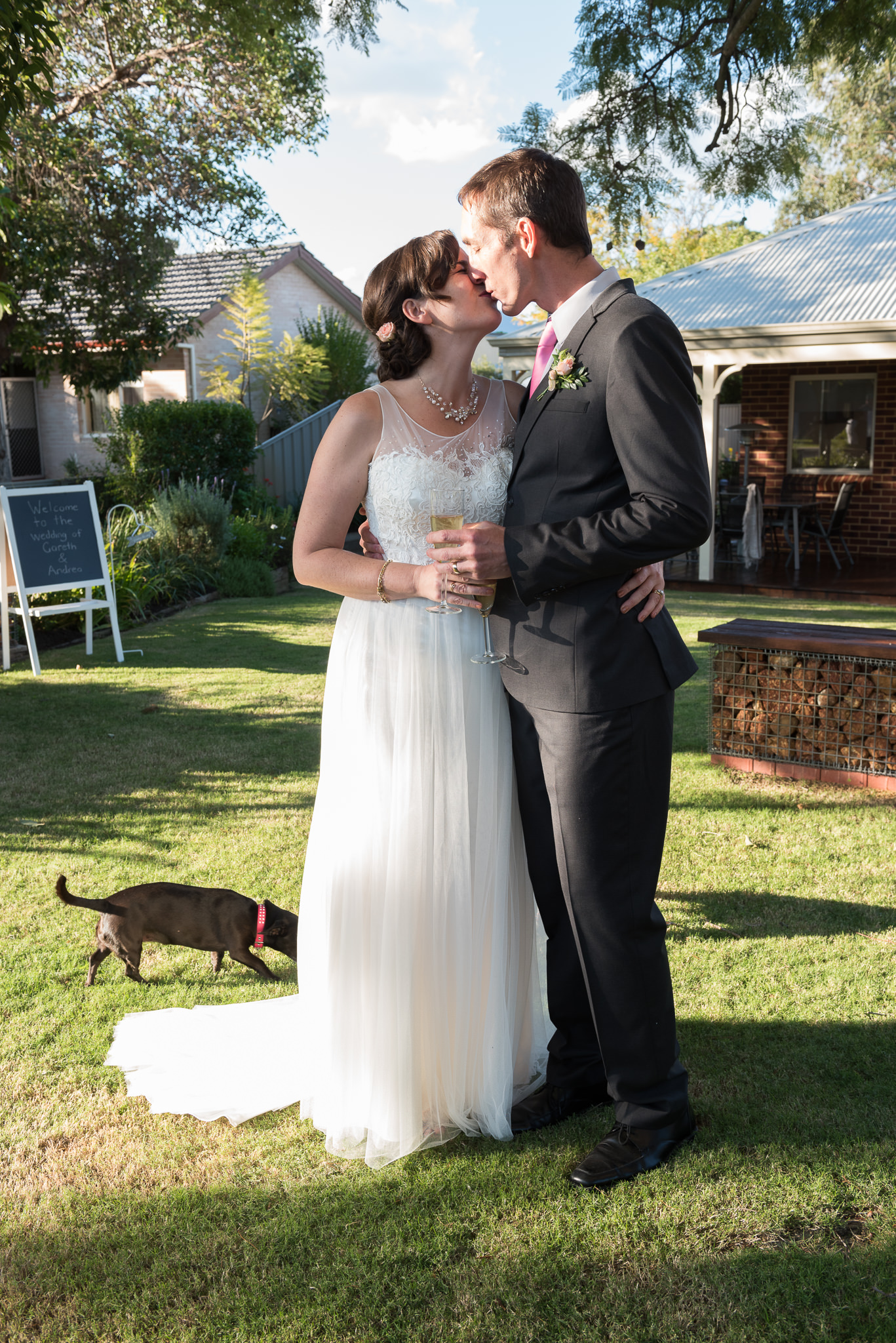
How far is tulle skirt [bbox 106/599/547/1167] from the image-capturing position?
269 centimetres

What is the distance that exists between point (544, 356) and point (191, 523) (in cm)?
1079

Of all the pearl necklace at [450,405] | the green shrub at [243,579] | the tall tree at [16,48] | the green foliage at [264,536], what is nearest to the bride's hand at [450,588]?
the pearl necklace at [450,405]

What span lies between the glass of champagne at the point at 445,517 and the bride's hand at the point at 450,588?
0.04 feet

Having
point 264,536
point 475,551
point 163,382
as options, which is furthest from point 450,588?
point 163,382

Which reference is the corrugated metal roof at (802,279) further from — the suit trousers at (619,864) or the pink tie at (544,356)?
the suit trousers at (619,864)

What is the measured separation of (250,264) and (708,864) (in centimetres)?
2190

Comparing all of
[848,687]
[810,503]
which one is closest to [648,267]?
[810,503]

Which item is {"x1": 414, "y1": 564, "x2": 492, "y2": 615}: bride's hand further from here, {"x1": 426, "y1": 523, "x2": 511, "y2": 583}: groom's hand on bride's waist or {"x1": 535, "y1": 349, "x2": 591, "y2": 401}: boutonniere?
{"x1": 535, "y1": 349, "x2": 591, "y2": 401}: boutonniere

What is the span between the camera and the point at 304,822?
208 inches

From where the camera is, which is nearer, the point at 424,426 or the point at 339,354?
the point at 424,426

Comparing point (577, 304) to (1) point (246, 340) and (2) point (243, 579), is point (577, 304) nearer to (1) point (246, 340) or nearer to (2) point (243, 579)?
(2) point (243, 579)

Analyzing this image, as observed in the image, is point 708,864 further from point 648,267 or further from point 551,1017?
point 648,267

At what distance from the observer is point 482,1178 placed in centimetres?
261

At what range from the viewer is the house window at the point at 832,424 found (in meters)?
15.8
